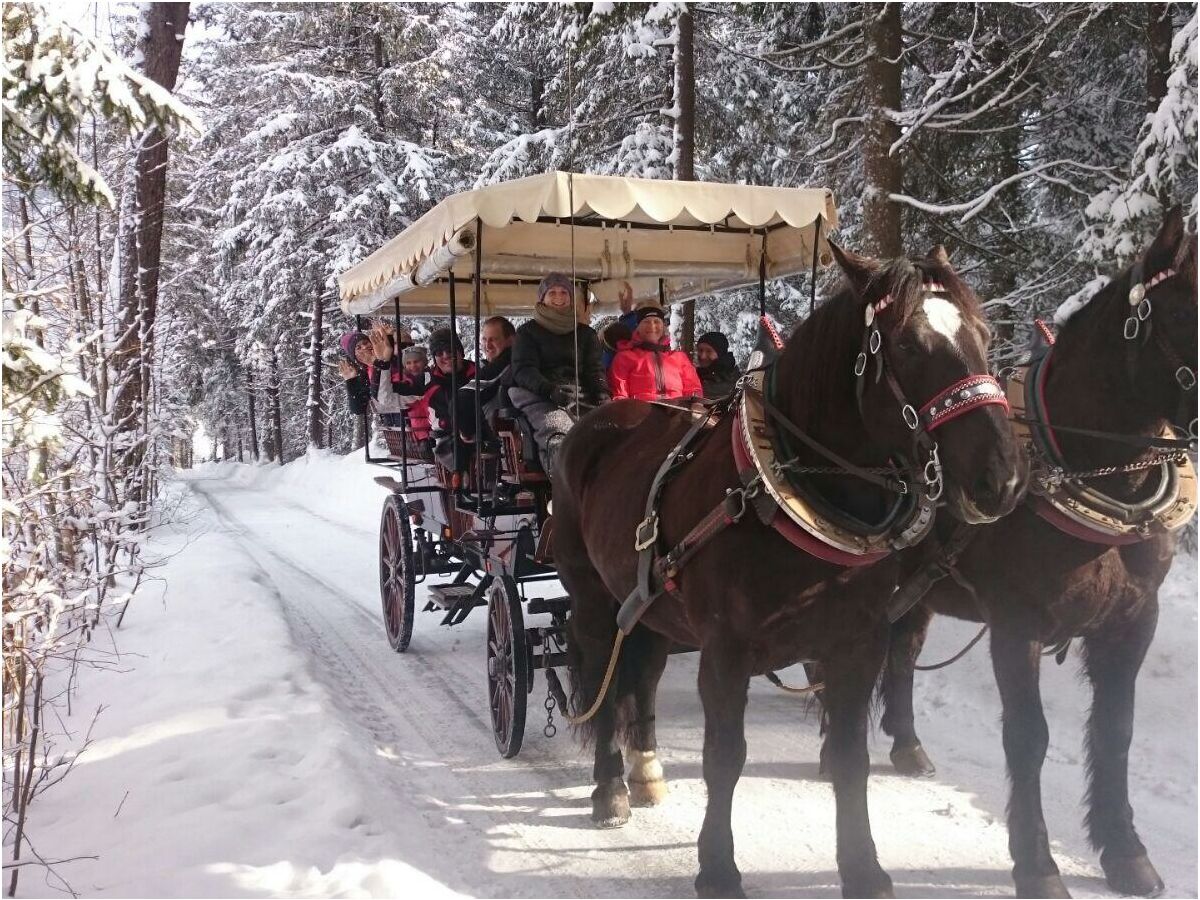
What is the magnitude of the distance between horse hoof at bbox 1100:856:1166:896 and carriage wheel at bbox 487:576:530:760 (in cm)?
284

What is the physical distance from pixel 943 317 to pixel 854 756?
1683mm

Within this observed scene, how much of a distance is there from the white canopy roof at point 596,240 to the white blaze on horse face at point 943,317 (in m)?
2.06

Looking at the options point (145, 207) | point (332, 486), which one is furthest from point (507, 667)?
point (332, 486)

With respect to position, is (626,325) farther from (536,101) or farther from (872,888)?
(536,101)

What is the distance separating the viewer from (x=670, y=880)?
3.74 m

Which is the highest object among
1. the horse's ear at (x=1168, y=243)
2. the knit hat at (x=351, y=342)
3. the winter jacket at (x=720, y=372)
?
the knit hat at (x=351, y=342)

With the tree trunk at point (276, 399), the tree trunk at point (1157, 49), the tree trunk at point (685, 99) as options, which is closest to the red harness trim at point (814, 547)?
the tree trunk at point (1157, 49)

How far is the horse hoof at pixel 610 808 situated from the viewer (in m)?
4.25

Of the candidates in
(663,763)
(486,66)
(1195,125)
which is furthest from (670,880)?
(486,66)

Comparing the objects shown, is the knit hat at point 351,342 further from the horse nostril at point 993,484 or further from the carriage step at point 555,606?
the horse nostril at point 993,484

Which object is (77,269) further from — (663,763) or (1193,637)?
(1193,637)

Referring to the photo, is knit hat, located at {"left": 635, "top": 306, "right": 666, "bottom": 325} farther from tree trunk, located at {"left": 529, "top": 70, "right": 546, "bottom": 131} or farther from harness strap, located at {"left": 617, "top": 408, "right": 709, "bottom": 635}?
tree trunk, located at {"left": 529, "top": 70, "right": 546, "bottom": 131}

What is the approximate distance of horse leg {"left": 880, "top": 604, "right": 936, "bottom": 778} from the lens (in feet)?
15.6

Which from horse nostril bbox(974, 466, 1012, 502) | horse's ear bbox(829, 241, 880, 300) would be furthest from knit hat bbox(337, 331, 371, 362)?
horse nostril bbox(974, 466, 1012, 502)
